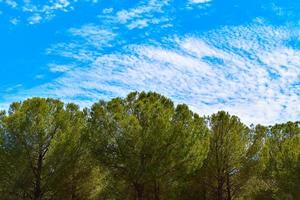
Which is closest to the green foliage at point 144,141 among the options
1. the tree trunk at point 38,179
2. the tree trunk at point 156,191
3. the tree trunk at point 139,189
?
the tree trunk at point 139,189

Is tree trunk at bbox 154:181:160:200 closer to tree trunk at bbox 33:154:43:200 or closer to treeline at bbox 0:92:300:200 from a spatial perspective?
treeline at bbox 0:92:300:200

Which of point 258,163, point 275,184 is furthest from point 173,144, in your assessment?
point 275,184

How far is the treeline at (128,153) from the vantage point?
33.7 metres

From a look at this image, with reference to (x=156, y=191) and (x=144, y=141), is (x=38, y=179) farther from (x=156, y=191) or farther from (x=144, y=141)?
(x=156, y=191)

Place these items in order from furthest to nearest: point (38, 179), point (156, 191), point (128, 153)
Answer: point (156, 191), point (38, 179), point (128, 153)

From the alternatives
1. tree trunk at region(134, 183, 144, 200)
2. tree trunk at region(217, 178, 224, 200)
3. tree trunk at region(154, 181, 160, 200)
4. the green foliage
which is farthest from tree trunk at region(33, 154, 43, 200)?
tree trunk at region(217, 178, 224, 200)

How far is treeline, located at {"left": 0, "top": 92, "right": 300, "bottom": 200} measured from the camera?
33.7 meters

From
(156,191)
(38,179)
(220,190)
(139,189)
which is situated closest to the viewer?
(139,189)

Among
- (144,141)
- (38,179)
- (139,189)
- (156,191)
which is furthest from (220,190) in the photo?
(38,179)

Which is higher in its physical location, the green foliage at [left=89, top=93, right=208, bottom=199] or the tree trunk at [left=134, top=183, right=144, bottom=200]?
the green foliage at [left=89, top=93, right=208, bottom=199]

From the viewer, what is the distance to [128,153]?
33.2 metres

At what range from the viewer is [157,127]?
33750 millimetres

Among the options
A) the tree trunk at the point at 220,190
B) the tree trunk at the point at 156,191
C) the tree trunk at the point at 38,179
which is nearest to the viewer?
the tree trunk at the point at 38,179

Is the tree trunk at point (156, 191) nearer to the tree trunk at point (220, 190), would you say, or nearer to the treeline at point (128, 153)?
the treeline at point (128, 153)
